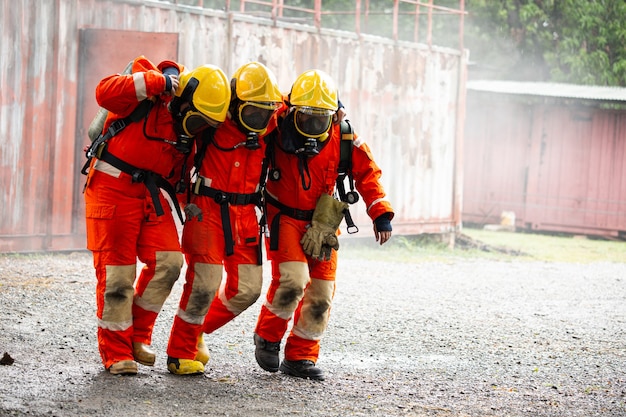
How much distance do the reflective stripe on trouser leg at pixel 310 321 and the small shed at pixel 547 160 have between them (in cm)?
1466

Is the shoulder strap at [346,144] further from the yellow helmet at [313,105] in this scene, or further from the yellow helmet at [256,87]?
the yellow helmet at [256,87]

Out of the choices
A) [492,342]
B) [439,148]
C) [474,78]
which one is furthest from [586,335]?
[474,78]

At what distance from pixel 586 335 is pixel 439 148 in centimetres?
755

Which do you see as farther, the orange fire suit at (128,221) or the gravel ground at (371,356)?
the orange fire suit at (128,221)

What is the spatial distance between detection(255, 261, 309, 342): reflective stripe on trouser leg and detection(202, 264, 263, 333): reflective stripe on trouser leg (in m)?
0.13

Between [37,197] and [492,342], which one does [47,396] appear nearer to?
[492,342]

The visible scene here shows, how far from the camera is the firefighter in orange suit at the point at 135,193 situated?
5613mm

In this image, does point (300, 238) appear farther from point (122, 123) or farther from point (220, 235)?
point (122, 123)

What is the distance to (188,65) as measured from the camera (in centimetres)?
1187

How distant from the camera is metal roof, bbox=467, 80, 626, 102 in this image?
20031mm

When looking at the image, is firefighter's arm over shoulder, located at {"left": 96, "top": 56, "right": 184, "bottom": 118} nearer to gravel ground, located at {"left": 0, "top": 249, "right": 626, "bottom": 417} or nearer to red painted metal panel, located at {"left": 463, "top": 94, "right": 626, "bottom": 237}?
gravel ground, located at {"left": 0, "top": 249, "right": 626, "bottom": 417}

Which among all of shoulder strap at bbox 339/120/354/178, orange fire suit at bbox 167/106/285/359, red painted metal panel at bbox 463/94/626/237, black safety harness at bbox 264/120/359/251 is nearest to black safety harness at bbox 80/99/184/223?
orange fire suit at bbox 167/106/285/359

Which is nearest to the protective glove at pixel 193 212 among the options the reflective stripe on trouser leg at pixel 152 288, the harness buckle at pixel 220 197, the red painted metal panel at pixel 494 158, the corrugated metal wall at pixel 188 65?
the harness buckle at pixel 220 197

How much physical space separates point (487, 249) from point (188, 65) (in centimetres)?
640
